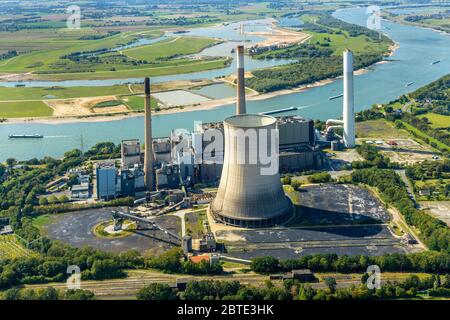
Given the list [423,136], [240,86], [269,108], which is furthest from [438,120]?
[240,86]

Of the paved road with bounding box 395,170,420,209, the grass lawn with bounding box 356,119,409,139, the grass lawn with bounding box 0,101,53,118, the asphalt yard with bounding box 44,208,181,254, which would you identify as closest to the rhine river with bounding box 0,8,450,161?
the grass lawn with bounding box 0,101,53,118

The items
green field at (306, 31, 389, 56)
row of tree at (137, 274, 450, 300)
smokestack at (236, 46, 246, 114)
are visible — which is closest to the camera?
row of tree at (137, 274, 450, 300)

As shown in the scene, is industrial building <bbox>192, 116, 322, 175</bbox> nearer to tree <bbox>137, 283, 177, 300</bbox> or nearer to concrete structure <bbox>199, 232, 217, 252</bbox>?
concrete structure <bbox>199, 232, 217, 252</bbox>

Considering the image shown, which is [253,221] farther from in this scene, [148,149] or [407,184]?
[407,184]

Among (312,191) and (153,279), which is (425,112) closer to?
(312,191)

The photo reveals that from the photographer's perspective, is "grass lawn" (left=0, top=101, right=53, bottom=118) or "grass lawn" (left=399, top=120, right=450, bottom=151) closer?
"grass lawn" (left=399, top=120, right=450, bottom=151)

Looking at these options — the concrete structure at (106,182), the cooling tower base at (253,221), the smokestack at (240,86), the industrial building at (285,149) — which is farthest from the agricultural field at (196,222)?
the smokestack at (240,86)

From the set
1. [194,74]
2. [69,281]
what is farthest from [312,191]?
[194,74]
